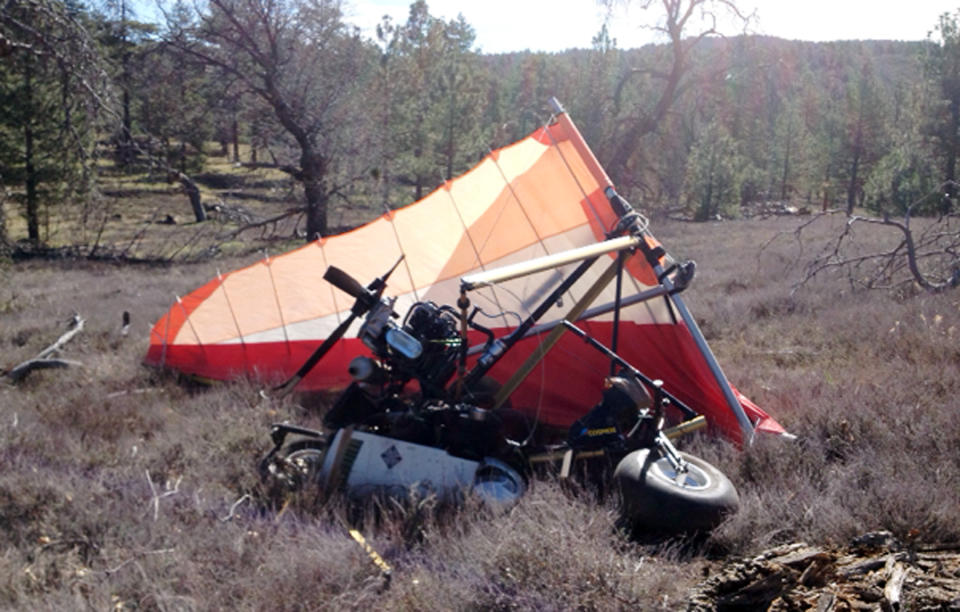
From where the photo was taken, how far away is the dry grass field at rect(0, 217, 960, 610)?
3797 millimetres

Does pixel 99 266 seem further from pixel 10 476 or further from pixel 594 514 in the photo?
pixel 594 514

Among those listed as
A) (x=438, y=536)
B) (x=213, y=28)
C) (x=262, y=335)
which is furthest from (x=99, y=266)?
(x=438, y=536)

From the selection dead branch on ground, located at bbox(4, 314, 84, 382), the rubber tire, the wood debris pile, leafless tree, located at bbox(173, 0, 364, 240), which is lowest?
dead branch on ground, located at bbox(4, 314, 84, 382)

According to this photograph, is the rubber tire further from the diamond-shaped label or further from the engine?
the engine

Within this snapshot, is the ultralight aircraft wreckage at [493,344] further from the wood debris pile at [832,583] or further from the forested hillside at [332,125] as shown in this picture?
the forested hillside at [332,125]

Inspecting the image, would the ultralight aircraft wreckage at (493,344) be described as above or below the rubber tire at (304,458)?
above

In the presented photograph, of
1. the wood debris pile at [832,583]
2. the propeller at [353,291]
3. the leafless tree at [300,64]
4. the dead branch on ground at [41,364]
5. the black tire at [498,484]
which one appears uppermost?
the leafless tree at [300,64]

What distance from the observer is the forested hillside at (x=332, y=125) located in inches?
422

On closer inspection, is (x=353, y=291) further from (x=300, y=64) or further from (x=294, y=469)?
(x=300, y=64)

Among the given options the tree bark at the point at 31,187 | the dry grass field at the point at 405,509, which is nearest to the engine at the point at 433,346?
the dry grass field at the point at 405,509

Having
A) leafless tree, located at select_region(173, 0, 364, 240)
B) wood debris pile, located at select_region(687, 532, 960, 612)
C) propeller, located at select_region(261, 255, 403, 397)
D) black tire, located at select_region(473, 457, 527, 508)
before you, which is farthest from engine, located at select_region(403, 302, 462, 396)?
leafless tree, located at select_region(173, 0, 364, 240)

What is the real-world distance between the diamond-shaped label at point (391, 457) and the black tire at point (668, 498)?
1423 millimetres

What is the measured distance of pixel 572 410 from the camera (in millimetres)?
6617

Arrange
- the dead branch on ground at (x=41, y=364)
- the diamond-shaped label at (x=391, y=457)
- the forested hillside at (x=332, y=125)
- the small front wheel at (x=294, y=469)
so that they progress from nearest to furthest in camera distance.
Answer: the diamond-shaped label at (x=391, y=457)
the small front wheel at (x=294, y=469)
the dead branch on ground at (x=41, y=364)
the forested hillside at (x=332, y=125)
